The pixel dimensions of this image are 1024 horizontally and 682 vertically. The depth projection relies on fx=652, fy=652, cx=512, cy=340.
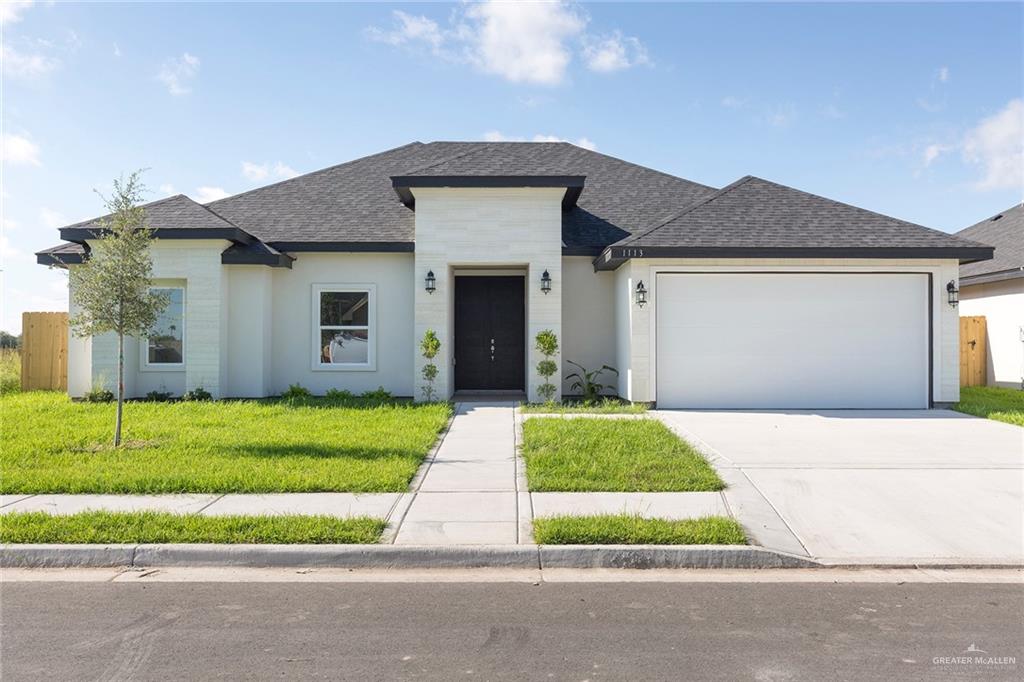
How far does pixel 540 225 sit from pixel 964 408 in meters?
9.36

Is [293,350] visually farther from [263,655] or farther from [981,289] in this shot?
[981,289]

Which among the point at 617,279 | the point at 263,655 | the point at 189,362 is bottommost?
the point at 263,655

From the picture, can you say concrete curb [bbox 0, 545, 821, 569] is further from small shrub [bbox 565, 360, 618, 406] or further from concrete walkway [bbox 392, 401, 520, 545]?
small shrub [bbox 565, 360, 618, 406]

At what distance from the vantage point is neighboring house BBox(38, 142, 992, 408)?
13.3 metres

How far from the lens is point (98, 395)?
13797 millimetres

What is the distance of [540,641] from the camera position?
3961mm

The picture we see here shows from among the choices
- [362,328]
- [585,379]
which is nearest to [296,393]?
[362,328]

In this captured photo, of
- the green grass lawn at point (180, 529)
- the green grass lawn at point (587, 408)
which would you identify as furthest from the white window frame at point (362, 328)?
the green grass lawn at point (180, 529)

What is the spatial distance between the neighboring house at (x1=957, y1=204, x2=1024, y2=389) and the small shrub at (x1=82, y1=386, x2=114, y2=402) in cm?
2186

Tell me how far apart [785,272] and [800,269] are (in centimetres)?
29

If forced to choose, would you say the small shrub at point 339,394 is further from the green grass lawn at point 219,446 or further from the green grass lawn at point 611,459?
the green grass lawn at point 611,459

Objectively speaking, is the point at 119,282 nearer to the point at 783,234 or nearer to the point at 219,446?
the point at 219,446

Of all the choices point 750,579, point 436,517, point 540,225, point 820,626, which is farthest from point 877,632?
point 540,225

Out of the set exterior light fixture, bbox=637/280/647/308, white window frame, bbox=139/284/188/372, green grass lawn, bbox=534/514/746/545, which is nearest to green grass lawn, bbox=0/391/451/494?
white window frame, bbox=139/284/188/372
